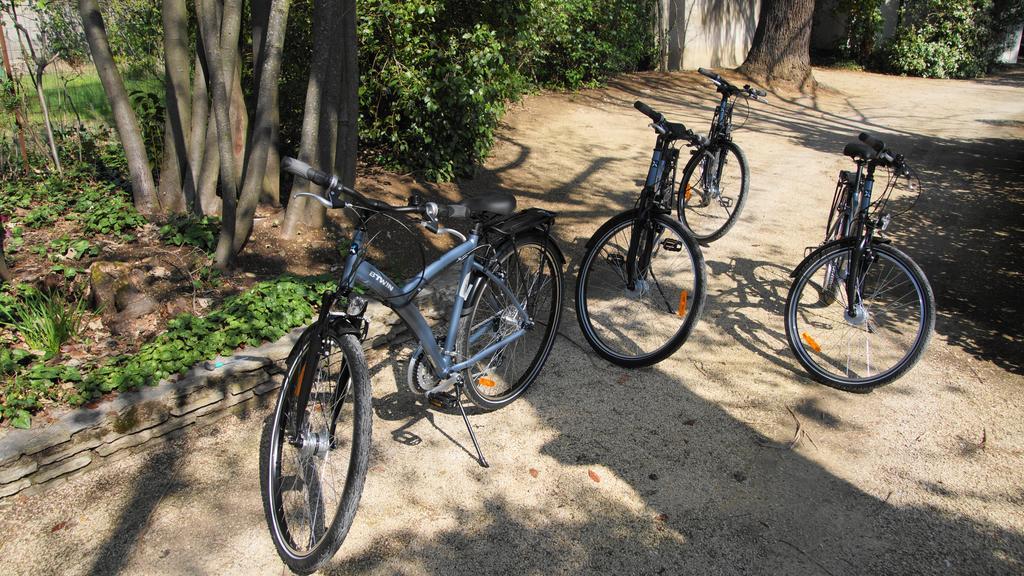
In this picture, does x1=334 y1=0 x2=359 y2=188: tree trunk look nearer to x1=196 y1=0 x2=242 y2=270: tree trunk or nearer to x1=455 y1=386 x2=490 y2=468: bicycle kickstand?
x1=196 y1=0 x2=242 y2=270: tree trunk

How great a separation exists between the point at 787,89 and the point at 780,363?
429 inches

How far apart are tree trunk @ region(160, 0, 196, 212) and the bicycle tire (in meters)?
2.82

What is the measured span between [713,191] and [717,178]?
0.38 ft

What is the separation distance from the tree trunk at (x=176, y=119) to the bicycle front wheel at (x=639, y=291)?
305 cm

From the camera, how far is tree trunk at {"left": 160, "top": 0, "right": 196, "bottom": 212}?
4.99 m

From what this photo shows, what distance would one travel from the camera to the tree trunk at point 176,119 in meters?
4.99

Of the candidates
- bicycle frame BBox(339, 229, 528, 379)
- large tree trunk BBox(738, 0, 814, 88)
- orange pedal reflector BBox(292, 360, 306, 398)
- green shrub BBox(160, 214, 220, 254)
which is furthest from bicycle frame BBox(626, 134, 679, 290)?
large tree trunk BBox(738, 0, 814, 88)

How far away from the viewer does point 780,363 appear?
4410mm

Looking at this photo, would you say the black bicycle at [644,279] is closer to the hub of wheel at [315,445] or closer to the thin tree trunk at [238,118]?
the hub of wheel at [315,445]

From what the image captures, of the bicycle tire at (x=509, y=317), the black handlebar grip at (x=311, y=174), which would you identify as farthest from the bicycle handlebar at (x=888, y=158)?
the black handlebar grip at (x=311, y=174)

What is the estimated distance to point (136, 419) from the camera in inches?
136

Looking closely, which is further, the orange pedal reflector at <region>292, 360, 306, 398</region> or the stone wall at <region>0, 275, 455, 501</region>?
the stone wall at <region>0, 275, 455, 501</region>

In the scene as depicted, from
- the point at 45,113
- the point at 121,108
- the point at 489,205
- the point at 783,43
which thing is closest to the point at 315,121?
the point at 121,108

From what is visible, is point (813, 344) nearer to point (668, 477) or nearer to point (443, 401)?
point (668, 477)
